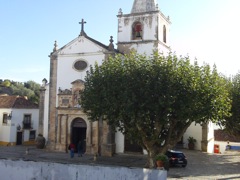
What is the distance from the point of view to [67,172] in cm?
1336

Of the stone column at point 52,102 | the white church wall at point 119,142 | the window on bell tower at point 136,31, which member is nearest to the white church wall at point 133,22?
the window on bell tower at point 136,31

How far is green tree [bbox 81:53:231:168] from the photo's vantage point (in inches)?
731

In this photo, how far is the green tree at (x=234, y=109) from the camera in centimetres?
2492

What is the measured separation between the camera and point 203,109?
61.7ft

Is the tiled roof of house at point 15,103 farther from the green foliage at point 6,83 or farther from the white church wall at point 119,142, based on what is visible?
the green foliage at point 6,83

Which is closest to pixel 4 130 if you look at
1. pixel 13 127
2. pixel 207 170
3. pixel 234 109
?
pixel 13 127

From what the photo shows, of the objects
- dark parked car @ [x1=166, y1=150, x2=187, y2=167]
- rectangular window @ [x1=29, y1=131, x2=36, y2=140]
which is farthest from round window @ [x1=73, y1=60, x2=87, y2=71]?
rectangular window @ [x1=29, y1=131, x2=36, y2=140]

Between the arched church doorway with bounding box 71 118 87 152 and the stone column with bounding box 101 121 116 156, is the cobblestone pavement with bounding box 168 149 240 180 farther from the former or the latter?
the arched church doorway with bounding box 71 118 87 152

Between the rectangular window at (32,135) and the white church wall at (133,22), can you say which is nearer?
the white church wall at (133,22)

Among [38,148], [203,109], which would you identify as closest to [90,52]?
[38,148]

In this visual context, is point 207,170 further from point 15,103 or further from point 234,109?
point 15,103

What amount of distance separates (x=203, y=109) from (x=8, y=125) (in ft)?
81.9

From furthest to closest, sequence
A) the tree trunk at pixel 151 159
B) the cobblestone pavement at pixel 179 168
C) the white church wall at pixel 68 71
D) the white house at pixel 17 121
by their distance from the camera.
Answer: the white house at pixel 17 121 → the white church wall at pixel 68 71 → the tree trunk at pixel 151 159 → the cobblestone pavement at pixel 179 168

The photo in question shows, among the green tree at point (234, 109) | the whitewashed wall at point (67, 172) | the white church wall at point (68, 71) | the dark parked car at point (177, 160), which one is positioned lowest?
the dark parked car at point (177, 160)
